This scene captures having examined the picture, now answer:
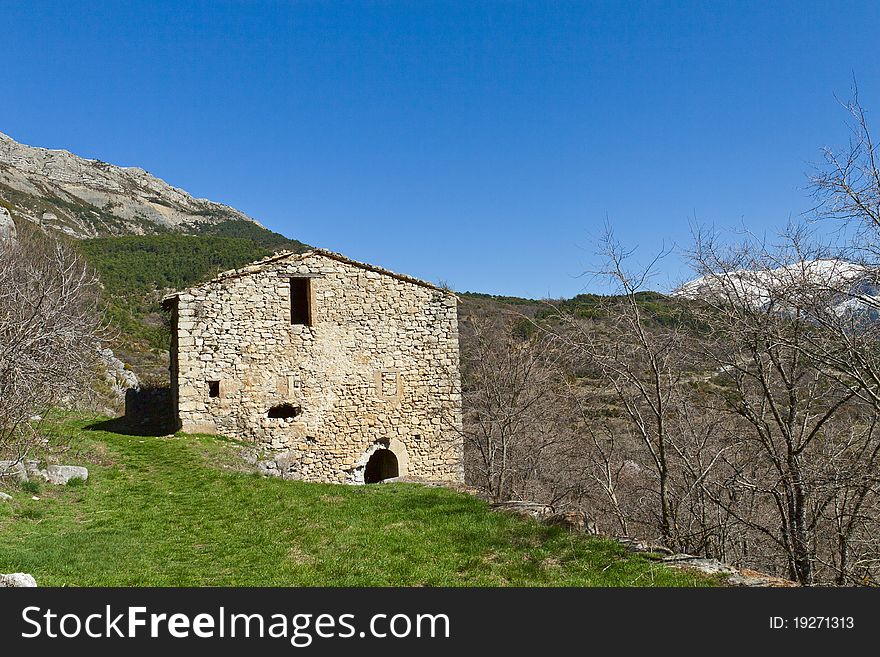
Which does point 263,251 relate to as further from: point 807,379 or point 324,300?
point 807,379

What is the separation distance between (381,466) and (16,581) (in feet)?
38.1

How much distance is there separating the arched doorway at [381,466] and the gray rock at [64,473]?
6.96 meters

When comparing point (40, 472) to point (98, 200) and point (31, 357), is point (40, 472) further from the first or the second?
point (98, 200)

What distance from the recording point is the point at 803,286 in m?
5.57

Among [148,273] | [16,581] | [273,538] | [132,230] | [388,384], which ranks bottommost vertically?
[273,538]

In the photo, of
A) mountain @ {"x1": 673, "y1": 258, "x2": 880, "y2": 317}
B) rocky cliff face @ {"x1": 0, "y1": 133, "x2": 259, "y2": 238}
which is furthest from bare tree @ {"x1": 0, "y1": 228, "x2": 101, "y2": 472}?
rocky cliff face @ {"x1": 0, "y1": 133, "x2": 259, "y2": 238}

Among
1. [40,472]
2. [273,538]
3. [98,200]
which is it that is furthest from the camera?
[98,200]

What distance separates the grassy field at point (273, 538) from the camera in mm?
6191

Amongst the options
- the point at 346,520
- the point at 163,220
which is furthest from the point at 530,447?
the point at 163,220

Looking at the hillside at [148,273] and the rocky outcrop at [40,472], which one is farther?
the hillside at [148,273]

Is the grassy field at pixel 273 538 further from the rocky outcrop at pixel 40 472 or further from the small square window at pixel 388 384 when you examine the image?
the small square window at pixel 388 384

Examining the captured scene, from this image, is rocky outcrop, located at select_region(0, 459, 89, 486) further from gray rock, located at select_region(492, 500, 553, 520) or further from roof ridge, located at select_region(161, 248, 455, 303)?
gray rock, located at select_region(492, 500, 553, 520)

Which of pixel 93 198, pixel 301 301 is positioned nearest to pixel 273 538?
pixel 301 301

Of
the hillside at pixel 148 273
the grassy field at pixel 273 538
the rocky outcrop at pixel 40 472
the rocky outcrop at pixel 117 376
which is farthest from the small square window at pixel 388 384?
the hillside at pixel 148 273
